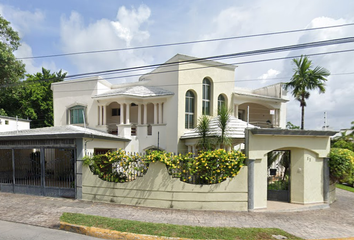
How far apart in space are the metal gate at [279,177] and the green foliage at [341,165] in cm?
179

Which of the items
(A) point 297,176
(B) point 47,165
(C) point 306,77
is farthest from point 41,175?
(C) point 306,77

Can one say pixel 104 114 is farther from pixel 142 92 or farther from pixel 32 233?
pixel 32 233

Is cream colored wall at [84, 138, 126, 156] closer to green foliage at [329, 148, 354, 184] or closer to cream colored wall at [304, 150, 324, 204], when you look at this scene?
cream colored wall at [304, 150, 324, 204]

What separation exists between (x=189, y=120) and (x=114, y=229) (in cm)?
1123

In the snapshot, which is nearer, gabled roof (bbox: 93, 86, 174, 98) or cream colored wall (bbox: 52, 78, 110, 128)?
gabled roof (bbox: 93, 86, 174, 98)

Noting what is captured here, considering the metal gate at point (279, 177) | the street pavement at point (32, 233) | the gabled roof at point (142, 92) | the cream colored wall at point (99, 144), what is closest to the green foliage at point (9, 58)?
the gabled roof at point (142, 92)

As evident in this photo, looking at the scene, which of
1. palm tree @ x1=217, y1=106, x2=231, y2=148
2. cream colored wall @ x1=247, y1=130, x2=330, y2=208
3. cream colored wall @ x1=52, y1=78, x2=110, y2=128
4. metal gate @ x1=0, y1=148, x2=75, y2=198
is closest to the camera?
cream colored wall @ x1=247, y1=130, x2=330, y2=208

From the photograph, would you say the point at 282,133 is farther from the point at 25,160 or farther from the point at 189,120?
the point at 25,160

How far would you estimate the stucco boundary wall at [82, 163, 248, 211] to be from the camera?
919cm

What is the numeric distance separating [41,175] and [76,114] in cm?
935

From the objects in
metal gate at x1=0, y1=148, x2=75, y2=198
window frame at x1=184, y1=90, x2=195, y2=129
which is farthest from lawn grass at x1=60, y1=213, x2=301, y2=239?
window frame at x1=184, y1=90, x2=195, y2=129

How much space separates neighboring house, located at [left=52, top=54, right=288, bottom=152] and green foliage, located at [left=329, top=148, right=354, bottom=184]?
6951 millimetres

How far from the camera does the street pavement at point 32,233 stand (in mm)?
6492

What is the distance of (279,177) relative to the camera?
10.9 metres
